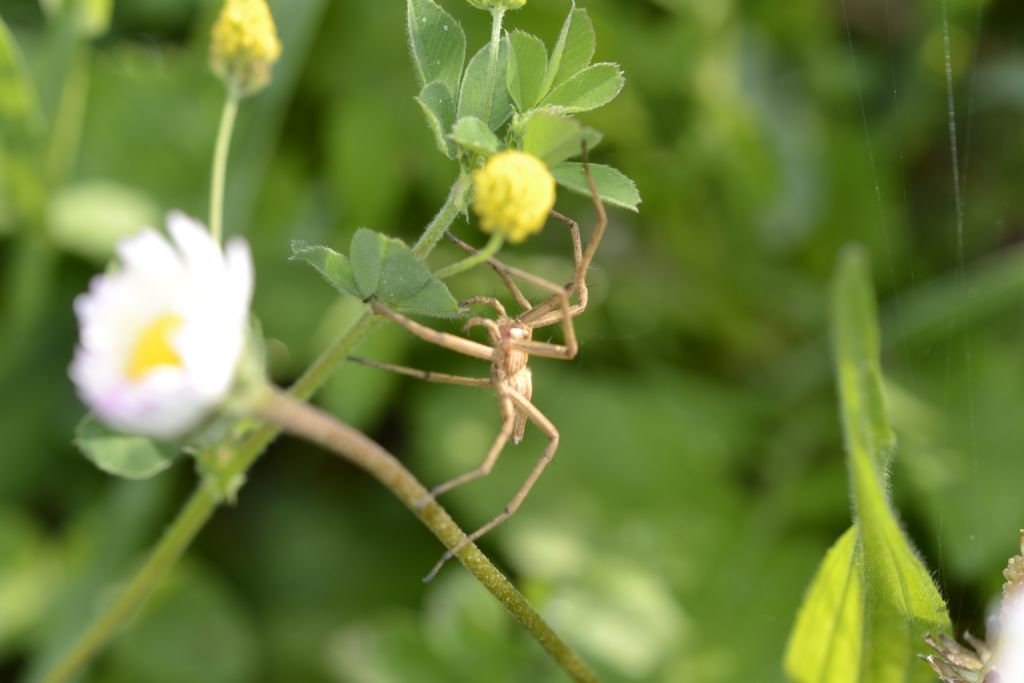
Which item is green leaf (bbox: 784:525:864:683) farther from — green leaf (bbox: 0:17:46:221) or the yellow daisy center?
green leaf (bbox: 0:17:46:221)

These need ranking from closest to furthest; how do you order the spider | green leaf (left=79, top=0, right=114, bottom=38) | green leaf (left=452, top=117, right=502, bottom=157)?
1. green leaf (left=452, top=117, right=502, bottom=157)
2. the spider
3. green leaf (left=79, top=0, right=114, bottom=38)

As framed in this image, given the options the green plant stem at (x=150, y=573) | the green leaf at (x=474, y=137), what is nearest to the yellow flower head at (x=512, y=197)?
the green leaf at (x=474, y=137)

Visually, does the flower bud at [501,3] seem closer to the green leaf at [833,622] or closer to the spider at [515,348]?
the spider at [515,348]

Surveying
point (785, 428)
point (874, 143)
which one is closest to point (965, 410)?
point (785, 428)

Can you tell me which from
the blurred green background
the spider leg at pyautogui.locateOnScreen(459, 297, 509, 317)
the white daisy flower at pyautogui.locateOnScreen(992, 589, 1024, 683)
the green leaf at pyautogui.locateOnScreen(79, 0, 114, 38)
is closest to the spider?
the spider leg at pyautogui.locateOnScreen(459, 297, 509, 317)

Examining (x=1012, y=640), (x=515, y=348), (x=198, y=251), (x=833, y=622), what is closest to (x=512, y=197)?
(x=198, y=251)

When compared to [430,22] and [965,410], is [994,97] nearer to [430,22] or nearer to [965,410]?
[965,410]
